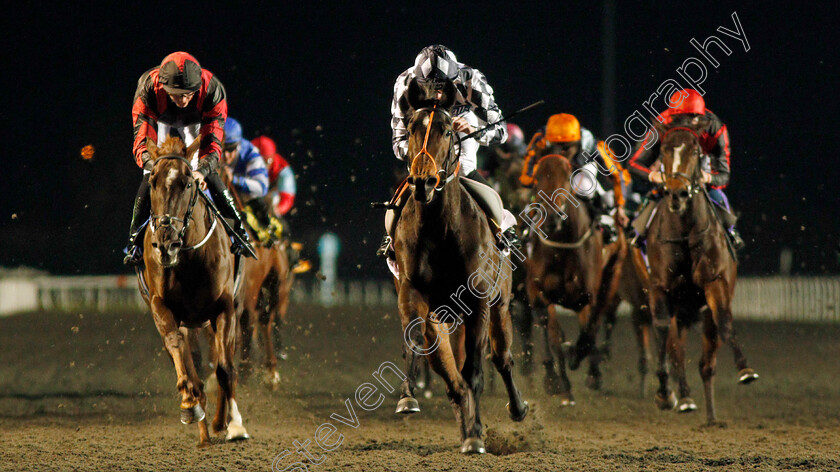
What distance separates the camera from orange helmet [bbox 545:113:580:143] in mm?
8922

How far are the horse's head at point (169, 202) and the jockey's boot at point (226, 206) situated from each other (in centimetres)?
82

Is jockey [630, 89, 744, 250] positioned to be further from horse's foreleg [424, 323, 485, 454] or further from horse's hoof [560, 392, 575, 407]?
horse's foreleg [424, 323, 485, 454]

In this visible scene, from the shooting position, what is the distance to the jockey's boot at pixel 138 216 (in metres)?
6.07

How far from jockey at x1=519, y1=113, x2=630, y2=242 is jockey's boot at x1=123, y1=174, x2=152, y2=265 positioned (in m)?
3.94

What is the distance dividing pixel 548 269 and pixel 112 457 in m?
4.19

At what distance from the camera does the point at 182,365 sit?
572cm

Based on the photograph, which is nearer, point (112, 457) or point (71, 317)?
point (112, 457)

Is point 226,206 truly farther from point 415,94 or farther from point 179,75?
point 415,94

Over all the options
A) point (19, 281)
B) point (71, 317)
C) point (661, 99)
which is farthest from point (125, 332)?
point (661, 99)

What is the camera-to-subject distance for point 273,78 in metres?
9.40

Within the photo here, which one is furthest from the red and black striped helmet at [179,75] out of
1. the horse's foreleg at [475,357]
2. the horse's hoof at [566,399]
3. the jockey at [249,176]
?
the horse's hoof at [566,399]

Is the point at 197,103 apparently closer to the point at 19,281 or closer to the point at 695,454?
the point at 695,454

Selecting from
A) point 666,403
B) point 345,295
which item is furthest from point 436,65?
point 345,295

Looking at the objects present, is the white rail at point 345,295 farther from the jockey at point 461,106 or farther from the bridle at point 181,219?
the bridle at point 181,219
